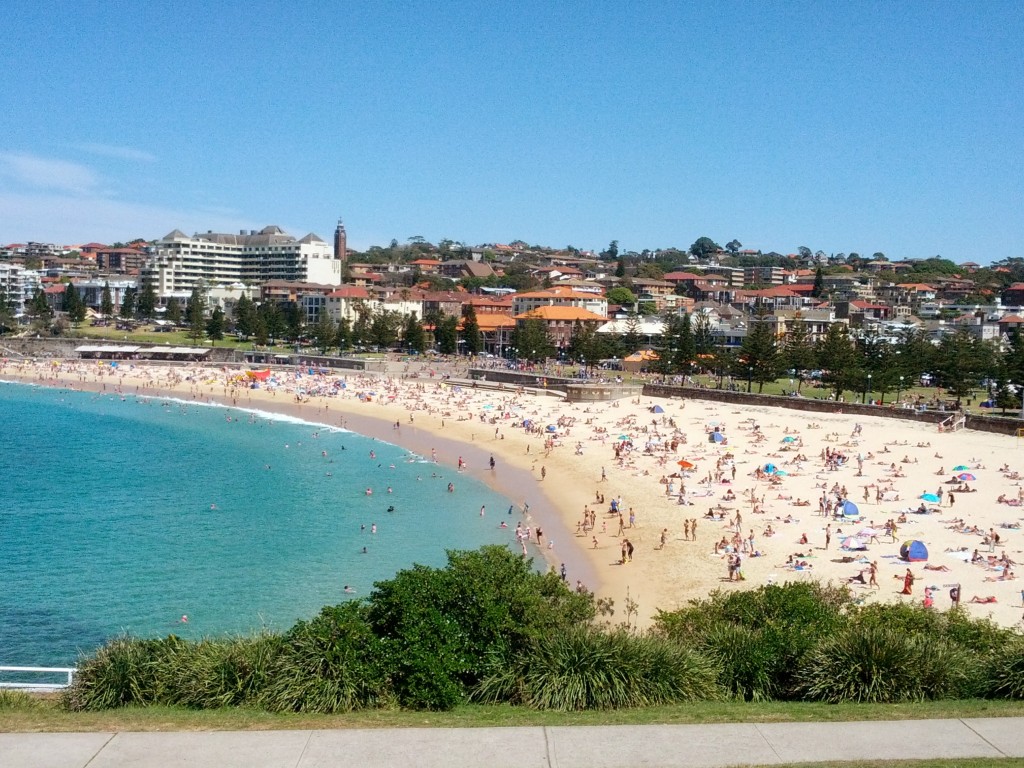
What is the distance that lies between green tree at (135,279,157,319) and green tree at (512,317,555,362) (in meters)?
46.2

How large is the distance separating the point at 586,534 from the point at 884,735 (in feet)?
52.2

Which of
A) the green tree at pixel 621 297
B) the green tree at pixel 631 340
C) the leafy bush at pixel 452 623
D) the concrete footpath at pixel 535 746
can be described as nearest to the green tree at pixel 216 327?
the green tree at pixel 631 340

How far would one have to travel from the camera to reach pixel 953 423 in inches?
1404

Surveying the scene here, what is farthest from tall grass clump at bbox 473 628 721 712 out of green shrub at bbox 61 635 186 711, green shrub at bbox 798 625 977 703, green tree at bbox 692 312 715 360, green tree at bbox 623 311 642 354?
green tree at bbox 623 311 642 354

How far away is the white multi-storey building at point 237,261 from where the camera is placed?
108 metres

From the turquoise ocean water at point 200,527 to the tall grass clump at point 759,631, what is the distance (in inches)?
280

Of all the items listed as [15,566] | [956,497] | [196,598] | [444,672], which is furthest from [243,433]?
[444,672]


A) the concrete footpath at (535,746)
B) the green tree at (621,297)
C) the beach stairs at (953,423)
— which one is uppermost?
the green tree at (621,297)

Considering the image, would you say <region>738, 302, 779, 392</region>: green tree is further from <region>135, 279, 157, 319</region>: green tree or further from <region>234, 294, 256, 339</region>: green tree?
<region>135, 279, 157, 319</region>: green tree

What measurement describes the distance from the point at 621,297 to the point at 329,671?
96.1m

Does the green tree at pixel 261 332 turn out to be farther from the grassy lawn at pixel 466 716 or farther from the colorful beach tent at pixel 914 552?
the grassy lawn at pixel 466 716

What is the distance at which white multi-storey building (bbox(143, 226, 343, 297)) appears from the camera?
108 meters

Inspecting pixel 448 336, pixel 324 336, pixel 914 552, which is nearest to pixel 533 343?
pixel 448 336

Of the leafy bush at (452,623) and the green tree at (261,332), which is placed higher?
the leafy bush at (452,623)
